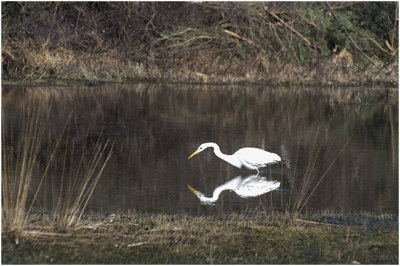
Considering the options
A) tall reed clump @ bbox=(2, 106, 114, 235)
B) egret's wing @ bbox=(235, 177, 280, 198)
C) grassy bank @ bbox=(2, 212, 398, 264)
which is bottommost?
egret's wing @ bbox=(235, 177, 280, 198)

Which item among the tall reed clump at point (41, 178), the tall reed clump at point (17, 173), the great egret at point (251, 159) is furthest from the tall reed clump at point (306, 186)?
the tall reed clump at point (17, 173)

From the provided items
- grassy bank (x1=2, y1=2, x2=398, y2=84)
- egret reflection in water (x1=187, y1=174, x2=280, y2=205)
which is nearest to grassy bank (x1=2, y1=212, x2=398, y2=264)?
egret reflection in water (x1=187, y1=174, x2=280, y2=205)

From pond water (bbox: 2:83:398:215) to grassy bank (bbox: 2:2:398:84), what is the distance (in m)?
2.70

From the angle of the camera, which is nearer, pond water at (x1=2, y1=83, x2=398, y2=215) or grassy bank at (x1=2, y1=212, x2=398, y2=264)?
grassy bank at (x1=2, y1=212, x2=398, y2=264)

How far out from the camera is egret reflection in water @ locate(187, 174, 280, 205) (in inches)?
382

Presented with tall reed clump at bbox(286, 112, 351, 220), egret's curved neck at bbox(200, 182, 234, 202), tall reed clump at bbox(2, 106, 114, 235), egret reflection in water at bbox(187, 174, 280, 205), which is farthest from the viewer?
egret reflection in water at bbox(187, 174, 280, 205)

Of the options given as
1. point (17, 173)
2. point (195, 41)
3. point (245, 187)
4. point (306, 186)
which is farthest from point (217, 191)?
point (195, 41)

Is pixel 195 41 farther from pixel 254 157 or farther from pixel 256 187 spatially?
pixel 256 187

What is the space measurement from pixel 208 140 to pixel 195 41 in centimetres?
1830

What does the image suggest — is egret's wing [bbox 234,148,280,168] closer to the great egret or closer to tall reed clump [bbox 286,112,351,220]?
the great egret

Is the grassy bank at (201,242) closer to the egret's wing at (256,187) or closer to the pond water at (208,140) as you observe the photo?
the pond water at (208,140)

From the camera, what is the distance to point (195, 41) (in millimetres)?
33562

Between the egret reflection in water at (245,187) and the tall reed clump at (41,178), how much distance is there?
1.44m

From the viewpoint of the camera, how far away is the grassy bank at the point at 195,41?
31031 mm
